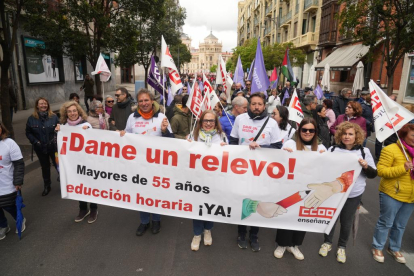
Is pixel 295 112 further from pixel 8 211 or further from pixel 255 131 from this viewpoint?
pixel 8 211

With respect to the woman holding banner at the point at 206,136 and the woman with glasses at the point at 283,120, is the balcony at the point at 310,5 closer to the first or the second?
the woman with glasses at the point at 283,120

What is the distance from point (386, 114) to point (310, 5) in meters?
30.1

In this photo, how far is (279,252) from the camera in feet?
11.1

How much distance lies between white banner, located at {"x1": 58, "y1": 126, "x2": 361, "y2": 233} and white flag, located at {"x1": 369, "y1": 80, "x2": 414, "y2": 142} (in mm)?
A: 512

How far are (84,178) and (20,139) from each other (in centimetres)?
605

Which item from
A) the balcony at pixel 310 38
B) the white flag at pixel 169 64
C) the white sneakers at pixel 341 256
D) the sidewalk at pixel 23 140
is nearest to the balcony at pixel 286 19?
the balcony at pixel 310 38

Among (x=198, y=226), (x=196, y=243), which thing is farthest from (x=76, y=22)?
(x=196, y=243)

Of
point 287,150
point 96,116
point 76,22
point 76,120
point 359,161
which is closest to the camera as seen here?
point 359,161

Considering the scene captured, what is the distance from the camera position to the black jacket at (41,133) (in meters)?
4.62

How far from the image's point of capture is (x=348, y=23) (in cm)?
1000

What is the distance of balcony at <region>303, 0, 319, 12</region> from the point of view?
27.7 m

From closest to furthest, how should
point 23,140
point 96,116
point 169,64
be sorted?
point 169,64 < point 96,116 < point 23,140

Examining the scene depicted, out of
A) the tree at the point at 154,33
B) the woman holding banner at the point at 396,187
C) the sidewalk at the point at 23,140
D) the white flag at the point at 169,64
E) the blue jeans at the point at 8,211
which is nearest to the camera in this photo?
the woman holding banner at the point at 396,187

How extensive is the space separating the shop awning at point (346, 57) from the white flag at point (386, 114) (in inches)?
679
